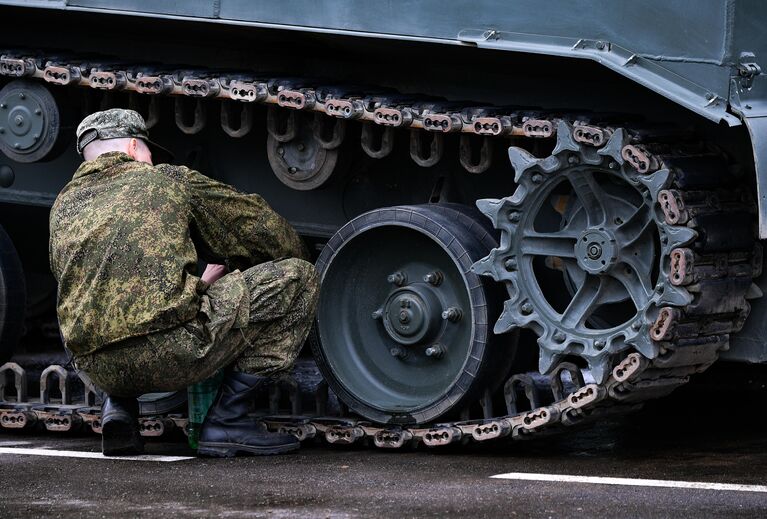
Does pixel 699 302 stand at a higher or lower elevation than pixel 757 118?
lower

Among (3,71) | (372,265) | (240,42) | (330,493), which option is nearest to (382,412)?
(372,265)

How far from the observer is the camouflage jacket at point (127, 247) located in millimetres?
7488

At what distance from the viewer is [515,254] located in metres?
7.62

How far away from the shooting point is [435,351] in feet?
A: 26.5

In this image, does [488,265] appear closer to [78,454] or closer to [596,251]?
[596,251]

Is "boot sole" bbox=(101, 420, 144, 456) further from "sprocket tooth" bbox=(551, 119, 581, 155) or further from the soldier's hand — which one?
"sprocket tooth" bbox=(551, 119, 581, 155)

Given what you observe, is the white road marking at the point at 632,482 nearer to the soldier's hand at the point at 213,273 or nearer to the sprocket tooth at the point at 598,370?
the sprocket tooth at the point at 598,370

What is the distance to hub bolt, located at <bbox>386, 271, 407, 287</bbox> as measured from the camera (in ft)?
26.9

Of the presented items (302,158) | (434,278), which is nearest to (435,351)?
(434,278)

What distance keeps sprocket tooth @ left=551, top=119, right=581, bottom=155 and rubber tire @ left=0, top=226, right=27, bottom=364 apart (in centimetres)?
317

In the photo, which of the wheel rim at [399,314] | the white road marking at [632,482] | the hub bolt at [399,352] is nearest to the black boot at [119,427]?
the wheel rim at [399,314]

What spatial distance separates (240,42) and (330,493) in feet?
9.22

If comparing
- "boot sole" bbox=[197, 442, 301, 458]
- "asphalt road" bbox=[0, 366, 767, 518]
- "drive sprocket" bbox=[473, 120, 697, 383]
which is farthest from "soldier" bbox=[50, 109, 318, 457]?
"drive sprocket" bbox=[473, 120, 697, 383]

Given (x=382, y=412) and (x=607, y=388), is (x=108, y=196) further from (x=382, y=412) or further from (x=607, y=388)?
(x=607, y=388)
